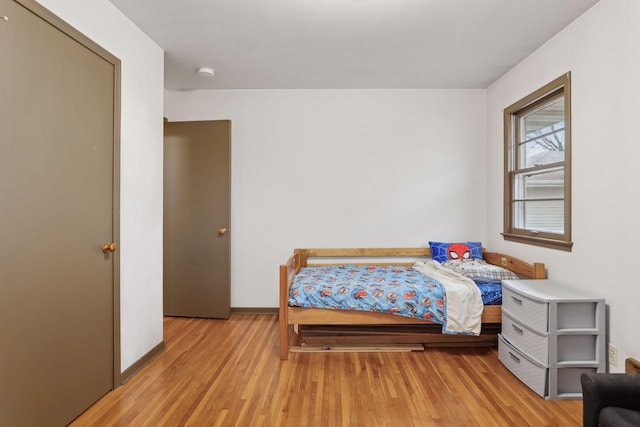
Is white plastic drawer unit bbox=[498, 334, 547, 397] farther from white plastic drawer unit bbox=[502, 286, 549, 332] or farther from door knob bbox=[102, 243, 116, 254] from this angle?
door knob bbox=[102, 243, 116, 254]

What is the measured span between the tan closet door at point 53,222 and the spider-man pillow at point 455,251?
2.88 m

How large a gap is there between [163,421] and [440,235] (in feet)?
9.73

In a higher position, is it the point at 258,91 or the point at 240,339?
the point at 258,91

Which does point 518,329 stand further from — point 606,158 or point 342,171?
point 342,171

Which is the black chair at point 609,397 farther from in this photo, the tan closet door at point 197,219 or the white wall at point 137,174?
the tan closet door at point 197,219

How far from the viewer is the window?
2.44 m

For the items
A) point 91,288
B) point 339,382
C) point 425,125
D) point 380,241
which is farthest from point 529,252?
point 91,288

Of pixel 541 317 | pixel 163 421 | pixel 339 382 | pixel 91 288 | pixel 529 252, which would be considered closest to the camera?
pixel 163 421

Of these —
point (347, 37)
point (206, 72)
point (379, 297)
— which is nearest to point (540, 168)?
point (379, 297)

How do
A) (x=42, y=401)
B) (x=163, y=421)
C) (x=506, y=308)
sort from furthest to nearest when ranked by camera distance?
1. (x=506, y=308)
2. (x=163, y=421)
3. (x=42, y=401)

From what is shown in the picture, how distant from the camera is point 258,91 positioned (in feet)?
11.9

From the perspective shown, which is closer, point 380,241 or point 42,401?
point 42,401

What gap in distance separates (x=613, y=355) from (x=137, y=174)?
10.7ft

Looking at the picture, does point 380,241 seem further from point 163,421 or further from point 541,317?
point 163,421
